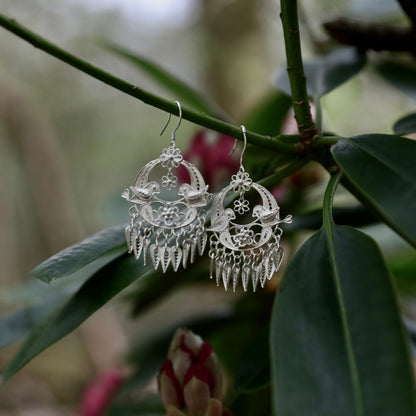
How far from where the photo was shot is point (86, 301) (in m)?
0.46

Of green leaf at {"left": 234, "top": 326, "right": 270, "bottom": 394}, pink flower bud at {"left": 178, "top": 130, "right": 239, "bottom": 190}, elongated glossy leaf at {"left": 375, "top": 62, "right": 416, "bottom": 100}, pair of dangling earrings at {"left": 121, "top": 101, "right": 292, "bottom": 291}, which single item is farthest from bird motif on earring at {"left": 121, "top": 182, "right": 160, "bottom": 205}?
elongated glossy leaf at {"left": 375, "top": 62, "right": 416, "bottom": 100}

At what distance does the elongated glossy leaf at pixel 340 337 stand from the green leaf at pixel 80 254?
172 mm

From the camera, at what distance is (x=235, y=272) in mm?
467

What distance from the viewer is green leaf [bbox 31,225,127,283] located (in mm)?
409

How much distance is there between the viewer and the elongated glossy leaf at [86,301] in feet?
1.45

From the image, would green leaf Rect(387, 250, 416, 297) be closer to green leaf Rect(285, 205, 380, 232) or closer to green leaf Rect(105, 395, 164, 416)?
green leaf Rect(285, 205, 380, 232)

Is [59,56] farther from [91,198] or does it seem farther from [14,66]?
[91,198]

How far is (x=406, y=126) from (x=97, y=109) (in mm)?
2755

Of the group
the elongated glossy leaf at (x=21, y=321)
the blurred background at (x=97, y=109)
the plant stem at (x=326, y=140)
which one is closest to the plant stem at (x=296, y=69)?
the plant stem at (x=326, y=140)

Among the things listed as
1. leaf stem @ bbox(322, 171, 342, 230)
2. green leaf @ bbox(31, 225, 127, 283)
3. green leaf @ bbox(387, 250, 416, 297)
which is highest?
leaf stem @ bbox(322, 171, 342, 230)

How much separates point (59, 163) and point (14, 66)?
1.19 m

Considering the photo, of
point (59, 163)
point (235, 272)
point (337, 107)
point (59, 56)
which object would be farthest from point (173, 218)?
point (59, 163)

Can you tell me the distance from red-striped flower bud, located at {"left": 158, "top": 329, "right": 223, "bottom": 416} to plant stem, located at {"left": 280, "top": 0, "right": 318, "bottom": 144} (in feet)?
0.77

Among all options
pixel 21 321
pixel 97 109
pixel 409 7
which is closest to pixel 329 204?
pixel 409 7
